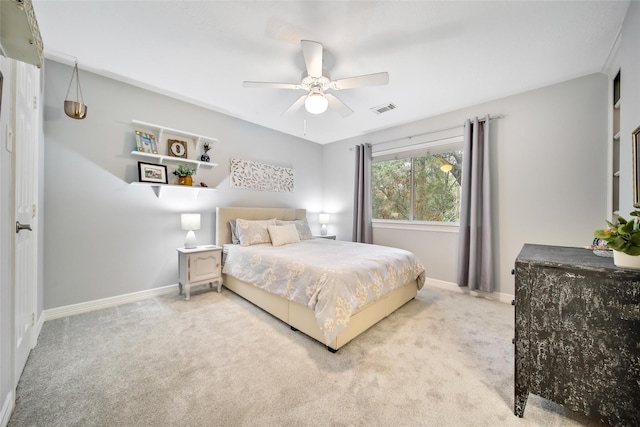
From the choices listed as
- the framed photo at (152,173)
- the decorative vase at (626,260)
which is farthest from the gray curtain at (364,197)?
the decorative vase at (626,260)

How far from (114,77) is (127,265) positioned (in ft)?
7.29

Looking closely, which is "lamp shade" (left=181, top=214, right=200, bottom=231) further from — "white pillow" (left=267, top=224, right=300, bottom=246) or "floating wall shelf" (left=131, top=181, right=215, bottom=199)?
"white pillow" (left=267, top=224, right=300, bottom=246)

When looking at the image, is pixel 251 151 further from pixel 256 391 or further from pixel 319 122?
pixel 256 391

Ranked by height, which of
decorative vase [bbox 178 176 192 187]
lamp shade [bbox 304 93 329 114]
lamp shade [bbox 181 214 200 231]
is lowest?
lamp shade [bbox 181 214 200 231]

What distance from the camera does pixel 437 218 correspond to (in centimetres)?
384

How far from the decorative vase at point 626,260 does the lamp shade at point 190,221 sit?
12.1 ft

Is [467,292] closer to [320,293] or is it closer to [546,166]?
[546,166]

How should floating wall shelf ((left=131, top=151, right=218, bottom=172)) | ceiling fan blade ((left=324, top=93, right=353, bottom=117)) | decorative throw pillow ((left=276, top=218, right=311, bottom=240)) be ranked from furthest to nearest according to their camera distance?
1. decorative throw pillow ((left=276, top=218, right=311, bottom=240))
2. floating wall shelf ((left=131, top=151, right=218, bottom=172))
3. ceiling fan blade ((left=324, top=93, right=353, bottom=117))

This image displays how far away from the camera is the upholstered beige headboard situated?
3.60m

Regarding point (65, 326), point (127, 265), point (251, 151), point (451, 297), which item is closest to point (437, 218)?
point (451, 297)

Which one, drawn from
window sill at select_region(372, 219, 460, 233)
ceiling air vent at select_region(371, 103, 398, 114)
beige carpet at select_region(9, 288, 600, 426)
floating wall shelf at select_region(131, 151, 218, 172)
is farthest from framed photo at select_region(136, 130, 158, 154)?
window sill at select_region(372, 219, 460, 233)

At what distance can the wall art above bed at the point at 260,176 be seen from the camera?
3939 millimetres

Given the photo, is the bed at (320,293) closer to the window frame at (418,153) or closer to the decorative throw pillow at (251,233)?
the decorative throw pillow at (251,233)

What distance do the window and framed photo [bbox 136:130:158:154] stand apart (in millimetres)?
3500
